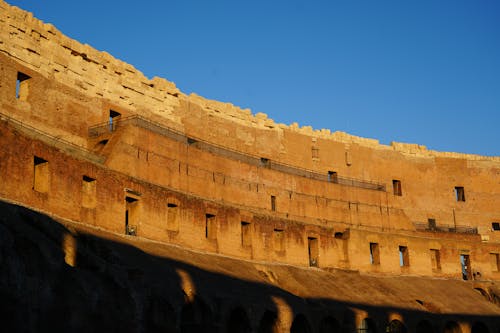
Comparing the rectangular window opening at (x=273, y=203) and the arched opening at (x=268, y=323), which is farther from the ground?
the rectangular window opening at (x=273, y=203)

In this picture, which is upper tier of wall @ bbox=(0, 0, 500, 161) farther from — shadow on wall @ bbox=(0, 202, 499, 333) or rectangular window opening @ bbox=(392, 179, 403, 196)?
rectangular window opening @ bbox=(392, 179, 403, 196)

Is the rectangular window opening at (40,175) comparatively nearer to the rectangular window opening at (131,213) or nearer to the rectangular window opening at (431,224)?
the rectangular window opening at (131,213)

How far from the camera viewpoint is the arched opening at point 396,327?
2841 cm

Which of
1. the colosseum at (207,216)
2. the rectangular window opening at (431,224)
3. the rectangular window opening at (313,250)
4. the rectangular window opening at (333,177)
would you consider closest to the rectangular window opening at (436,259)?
the colosseum at (207,216)

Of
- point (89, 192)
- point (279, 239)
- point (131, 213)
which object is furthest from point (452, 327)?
point (89, 192)

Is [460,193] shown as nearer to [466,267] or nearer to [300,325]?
[466,267]

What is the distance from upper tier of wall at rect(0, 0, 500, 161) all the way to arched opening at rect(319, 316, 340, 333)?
12.2m

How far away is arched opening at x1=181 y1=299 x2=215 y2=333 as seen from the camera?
19844 millimetres

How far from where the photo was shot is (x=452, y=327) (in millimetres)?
30188

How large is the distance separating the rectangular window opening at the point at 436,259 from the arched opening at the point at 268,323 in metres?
16.6

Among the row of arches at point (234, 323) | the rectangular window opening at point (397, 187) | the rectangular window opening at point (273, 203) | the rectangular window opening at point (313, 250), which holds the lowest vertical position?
the row of arches at point (234, 323)

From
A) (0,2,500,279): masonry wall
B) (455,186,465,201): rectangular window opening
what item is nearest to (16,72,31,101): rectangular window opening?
(0,2,500,279): masonry wall

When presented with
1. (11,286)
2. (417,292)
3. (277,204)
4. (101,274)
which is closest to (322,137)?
(277,204)

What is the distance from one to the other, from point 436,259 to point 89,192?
71.3 ft
